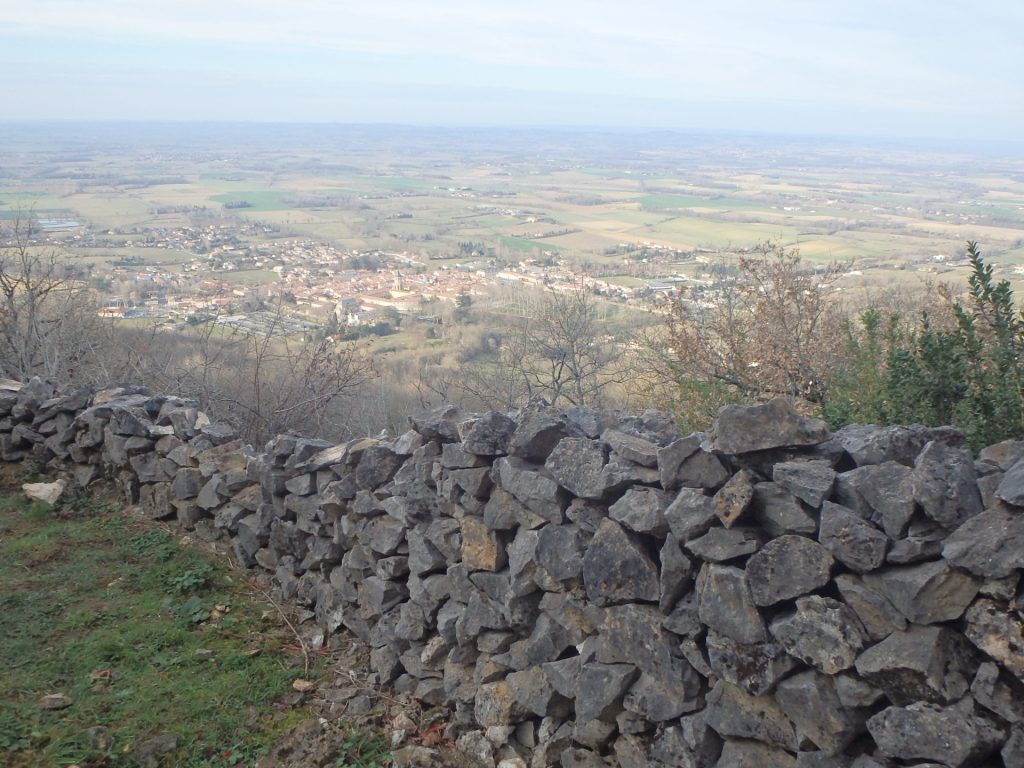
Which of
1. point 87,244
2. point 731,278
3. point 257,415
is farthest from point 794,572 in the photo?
point 87,244

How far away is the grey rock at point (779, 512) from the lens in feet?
12.6

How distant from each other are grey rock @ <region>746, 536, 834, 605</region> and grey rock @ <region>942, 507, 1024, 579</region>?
0.54 m

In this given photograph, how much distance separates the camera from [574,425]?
5.29 metres

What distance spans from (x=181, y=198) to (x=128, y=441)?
58931mm

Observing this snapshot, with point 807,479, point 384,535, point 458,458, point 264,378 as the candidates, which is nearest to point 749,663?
point 807,479

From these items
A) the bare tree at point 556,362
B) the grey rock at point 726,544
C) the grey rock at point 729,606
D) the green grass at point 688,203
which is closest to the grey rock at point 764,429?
the grey rock at point 726,544

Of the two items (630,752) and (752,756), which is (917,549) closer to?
(752,756)

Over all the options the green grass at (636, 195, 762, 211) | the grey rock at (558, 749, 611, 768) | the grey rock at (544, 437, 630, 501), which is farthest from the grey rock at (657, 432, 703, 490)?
the green grass at (636, 195, 762, 211)

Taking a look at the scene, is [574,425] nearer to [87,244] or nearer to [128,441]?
[128,441]

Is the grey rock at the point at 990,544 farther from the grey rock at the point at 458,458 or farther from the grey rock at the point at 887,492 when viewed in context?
the grey rock at the point at 458,458

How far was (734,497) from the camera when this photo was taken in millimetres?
4047

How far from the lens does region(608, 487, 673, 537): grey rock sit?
4.41 meters

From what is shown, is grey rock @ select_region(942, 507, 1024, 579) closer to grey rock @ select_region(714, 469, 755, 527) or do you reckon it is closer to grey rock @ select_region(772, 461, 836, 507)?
grey rock @ select_region(772, 461, 836, 507)

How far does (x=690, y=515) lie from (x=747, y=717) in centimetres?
98
